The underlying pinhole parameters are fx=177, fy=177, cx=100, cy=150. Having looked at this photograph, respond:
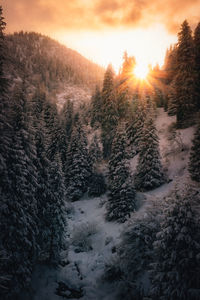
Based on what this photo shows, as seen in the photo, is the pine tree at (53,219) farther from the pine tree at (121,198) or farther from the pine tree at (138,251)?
the pine tree at (121,198)

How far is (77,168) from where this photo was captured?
1387 inches

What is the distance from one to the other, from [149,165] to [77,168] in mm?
14713

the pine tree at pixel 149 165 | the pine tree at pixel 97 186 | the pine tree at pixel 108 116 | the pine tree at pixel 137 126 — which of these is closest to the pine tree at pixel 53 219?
the pine tree at pixel 149 165

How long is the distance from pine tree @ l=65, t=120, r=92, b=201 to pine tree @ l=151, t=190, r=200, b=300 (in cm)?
2612

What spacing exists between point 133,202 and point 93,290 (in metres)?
11.1

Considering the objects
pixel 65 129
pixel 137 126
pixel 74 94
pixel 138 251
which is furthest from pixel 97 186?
pixel 74 94

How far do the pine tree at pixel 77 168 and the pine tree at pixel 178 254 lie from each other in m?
26.1

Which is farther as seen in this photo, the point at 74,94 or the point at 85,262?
the point at 74,94

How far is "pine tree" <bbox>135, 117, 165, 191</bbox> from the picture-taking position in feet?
86.4

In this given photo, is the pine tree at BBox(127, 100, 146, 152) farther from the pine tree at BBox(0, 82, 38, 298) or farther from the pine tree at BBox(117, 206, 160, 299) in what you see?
the pine tree at BBox(0, 82, 38, 298)

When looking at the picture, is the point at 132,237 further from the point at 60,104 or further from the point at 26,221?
the point at 60,104

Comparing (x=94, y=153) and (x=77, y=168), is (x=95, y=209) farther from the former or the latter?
(x=94, y=153)

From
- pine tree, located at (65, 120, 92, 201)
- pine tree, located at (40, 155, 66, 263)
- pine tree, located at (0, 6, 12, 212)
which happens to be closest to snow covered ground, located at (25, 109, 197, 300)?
pine tree, located at (40, 155, 66, 263)

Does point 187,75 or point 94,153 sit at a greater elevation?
point 187,75
